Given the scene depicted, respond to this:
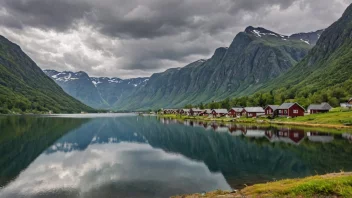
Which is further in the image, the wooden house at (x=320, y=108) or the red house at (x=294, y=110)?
the red house at (x=294, y=110)

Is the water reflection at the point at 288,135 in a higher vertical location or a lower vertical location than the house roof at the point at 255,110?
lower

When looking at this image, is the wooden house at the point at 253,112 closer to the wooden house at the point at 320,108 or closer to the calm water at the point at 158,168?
the wooden house at the point at 320,108

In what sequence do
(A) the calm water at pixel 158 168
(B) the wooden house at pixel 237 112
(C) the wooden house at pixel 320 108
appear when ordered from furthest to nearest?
1. (B) the wooden house at pixel 237 112
2. (C) the wooden house at pixel 320 108
3. (A) the calm water at pixel 158 168

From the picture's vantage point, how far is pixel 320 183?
23062 millimetres

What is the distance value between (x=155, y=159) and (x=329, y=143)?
4205 cm

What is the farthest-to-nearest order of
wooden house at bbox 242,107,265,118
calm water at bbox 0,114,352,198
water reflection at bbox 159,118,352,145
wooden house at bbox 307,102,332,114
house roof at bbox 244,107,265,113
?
wooden house at bbox 242,107,265,118
house roof at bbox 244,107,265,113
wooden house at bbox 307,102,332,114
water reflection at bbox 159,118,352,145
calm water at bbox 0,114,352,198

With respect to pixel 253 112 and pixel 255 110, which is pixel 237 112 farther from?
pixel 255 110

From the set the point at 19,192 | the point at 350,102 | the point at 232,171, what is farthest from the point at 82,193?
the point at 350,102

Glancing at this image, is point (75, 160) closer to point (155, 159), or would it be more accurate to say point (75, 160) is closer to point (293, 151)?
point (155, 159)

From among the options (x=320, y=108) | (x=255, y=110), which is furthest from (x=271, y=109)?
(x=320, y=108)

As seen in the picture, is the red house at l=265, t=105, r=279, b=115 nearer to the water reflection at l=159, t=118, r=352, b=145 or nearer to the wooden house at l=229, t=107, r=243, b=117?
the wooden house at l=229, t=107, r=243, b=117

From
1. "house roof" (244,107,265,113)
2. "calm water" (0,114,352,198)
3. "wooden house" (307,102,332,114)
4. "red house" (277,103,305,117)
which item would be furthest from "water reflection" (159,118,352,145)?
"house roof" (244,107,265,113)

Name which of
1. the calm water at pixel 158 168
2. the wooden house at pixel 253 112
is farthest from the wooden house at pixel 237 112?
the calm water at pixel 158 168

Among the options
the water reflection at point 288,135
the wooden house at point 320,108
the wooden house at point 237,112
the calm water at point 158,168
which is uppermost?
the wooden house at point 320,108
